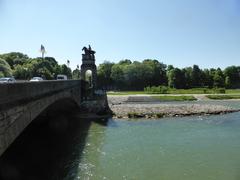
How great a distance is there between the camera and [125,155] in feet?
74.1

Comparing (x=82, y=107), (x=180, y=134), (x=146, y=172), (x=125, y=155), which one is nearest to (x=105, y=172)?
(x=146, y=172)

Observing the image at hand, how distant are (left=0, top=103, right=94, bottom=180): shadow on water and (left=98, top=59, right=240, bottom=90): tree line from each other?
89.6 meters

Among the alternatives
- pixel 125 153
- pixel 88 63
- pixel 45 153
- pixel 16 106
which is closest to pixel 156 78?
pixel 88 63

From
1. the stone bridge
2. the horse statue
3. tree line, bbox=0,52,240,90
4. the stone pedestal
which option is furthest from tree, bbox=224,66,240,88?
the stone bridge

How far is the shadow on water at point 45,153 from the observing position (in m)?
17.9

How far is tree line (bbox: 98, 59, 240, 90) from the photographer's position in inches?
4845

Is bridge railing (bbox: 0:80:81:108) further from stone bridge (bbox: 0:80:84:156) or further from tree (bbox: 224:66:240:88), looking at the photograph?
tree (bbox: 224:66:240:88)

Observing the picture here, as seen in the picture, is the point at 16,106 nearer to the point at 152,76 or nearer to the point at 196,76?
the point at 152,76

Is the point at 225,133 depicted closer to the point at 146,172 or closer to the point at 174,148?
the point at 174,148

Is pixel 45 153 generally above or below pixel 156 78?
below

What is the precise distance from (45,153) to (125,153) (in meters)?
6.14

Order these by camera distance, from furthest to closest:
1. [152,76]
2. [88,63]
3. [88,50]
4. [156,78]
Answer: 1. [156,78]
2. [152,76]
3. [88,63]
4. [88,50]

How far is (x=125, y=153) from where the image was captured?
76.1ft

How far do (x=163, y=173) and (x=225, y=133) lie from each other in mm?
15107
